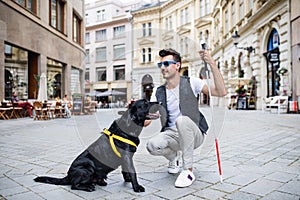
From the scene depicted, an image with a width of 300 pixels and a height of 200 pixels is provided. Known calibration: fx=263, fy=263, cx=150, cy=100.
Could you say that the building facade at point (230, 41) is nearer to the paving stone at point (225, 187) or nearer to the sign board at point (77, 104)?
the paving stone at point (225, 187)

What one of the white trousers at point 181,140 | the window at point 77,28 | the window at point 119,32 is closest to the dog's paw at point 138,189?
the white trousers at point 181,140

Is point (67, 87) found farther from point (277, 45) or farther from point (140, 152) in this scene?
point (140, 152)

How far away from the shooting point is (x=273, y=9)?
46.3 feet

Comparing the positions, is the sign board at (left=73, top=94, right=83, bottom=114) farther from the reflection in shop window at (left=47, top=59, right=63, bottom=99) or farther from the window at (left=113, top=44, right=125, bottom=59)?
the window at (left=113, top=44, right=125, bottom=59)

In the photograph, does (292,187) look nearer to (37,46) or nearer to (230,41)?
(37,46)

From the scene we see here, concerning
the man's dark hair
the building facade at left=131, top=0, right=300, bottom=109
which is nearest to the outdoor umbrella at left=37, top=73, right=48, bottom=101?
the building facade at left=131, top=0, right=300, bottom=109

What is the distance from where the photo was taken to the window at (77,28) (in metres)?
21.8

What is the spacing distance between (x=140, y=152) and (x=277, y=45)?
42.5 ft

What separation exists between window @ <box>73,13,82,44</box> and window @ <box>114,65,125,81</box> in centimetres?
1995

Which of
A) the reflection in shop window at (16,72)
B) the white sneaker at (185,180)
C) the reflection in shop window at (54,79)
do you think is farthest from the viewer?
the reflection in shop window at (54,79)

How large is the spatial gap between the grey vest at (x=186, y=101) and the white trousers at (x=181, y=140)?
0.07 meters

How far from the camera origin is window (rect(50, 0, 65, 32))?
18.0 metres

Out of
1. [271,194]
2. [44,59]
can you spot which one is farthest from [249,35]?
[271,194]

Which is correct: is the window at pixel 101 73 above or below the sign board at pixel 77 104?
above
